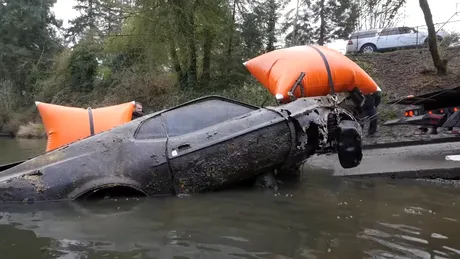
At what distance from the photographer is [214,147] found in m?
5.13

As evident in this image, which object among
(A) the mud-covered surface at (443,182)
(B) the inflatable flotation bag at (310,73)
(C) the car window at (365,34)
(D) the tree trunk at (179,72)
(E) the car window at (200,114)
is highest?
(C) the car window at (365,34)

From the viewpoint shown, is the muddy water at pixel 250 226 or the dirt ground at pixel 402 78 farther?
the dirt ground at pixel 402 78

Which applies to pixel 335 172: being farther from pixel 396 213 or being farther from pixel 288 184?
pixel 396 213

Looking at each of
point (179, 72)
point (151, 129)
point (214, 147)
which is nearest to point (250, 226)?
point (214, 147)

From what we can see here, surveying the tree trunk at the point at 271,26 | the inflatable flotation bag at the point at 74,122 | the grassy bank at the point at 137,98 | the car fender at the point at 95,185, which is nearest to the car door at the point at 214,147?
the car fender at the point at 95,185

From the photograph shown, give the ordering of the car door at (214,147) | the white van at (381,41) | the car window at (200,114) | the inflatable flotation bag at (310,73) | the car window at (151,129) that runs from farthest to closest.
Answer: the white van at (381,41)
the inflatable flotation bag at (310,73)
the car window at (200,114)
the car window at (151,129)
the car door at (214,147)

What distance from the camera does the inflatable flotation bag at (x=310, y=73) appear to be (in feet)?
20.5

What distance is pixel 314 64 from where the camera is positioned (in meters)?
6.41

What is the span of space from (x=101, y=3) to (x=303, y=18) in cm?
1893

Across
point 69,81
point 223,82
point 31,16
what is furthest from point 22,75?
point 223,82

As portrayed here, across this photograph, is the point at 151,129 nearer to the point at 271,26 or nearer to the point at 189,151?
the point at 189,151

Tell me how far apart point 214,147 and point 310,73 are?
2.09 m

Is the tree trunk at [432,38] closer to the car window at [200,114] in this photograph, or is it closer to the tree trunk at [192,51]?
the car window at [200,114]

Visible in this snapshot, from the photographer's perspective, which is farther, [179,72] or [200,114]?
[179,72]
